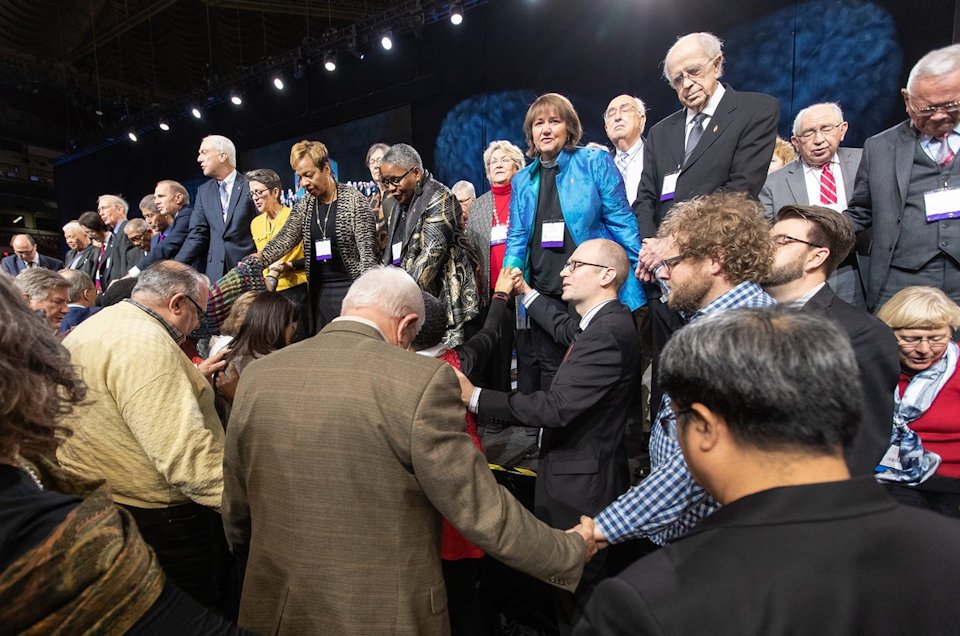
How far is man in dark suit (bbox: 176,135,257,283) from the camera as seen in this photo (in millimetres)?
4301

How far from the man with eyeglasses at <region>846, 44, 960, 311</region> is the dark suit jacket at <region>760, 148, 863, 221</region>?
465 mm

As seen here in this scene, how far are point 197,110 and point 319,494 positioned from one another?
37.9 ft

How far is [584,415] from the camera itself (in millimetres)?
2012

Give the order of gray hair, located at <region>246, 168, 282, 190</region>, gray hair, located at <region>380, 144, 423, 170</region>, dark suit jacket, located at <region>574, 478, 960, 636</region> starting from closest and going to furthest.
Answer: dark suit jacket, located at <region>574, 478, 960, 636</region>, gray hair, located at <region>380, 144, 423, 170</region>, gray hair, located at <region>246, 168, 282, 190</region>

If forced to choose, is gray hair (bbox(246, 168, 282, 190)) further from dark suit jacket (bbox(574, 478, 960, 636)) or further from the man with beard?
dark suit jacket (bbox(574, 478, 960, 636))

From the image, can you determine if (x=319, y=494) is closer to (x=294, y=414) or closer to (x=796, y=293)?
(x=294, y=414)

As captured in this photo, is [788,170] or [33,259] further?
[33,259]

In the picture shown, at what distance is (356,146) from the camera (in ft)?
29.4

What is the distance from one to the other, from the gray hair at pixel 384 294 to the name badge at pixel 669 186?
1738 mm

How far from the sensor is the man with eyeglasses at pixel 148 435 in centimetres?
168

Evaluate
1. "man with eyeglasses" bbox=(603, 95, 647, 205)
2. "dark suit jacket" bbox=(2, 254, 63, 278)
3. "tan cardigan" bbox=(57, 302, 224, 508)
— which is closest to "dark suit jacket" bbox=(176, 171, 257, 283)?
"tan cardigan" bbox=(57, 302, 224, 508)

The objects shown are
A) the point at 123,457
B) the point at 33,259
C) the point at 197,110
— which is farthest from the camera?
the point at 197,110

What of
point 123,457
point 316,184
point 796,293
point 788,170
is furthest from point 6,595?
point 788,170

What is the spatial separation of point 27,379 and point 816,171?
396cm
